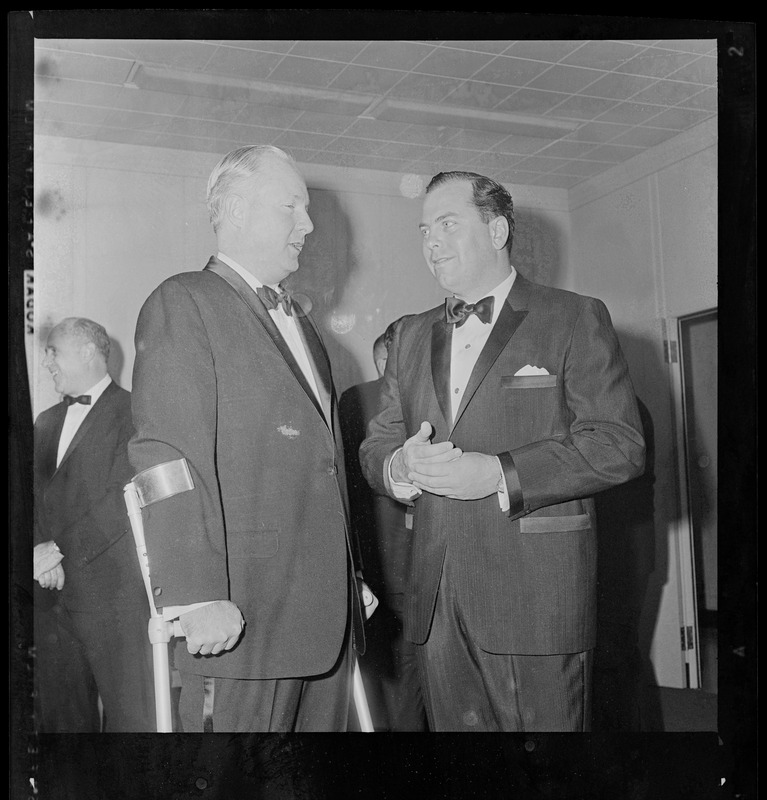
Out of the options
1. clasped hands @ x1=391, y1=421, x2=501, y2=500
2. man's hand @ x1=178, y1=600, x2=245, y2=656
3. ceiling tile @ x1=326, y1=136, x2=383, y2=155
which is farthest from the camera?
ceiling tile @ x1=326, y1=136, x2=383, y2=155

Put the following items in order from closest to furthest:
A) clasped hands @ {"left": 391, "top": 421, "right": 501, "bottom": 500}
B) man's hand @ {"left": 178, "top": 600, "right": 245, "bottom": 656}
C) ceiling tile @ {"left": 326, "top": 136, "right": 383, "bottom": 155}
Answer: man's hand @ {"left": 178, "top": 600, "right": 245, "bottom": 656} < clasped hands @ {"left": 391, "top": 421, "right": 501, "bottom": 500} < ceiling tile @ {"left": 326, "top": 136, "right": 383, "bottom": 155}

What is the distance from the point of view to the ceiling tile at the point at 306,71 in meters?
2.18

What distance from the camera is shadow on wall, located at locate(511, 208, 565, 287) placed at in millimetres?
2188

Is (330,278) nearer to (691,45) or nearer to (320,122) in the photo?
(320,122)

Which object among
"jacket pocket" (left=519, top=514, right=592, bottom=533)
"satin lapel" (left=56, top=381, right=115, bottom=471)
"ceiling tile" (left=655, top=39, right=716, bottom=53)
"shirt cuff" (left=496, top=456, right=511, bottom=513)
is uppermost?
"ceiling tile" (left=655, top=39, right=716, bottom=53)

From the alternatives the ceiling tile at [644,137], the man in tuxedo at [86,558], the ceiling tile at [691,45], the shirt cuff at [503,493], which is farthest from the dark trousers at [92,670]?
the ceiling tile at [691,45]

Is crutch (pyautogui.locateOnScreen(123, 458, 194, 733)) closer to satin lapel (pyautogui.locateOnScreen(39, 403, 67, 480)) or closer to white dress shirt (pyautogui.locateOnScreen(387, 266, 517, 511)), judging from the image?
satin lapel (pyautogui.locateOnScreen(39, 403, 67, 480))

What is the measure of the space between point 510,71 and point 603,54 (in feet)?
0.80

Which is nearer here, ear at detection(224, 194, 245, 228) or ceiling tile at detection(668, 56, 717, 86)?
ear at detection(224, 194, 245, 228)

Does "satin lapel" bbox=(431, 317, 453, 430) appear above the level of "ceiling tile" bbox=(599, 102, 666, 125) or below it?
below

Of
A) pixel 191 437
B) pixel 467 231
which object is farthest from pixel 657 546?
pixel 191 437

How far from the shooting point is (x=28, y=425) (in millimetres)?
2131

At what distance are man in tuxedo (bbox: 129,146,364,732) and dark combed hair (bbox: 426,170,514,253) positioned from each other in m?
0.37

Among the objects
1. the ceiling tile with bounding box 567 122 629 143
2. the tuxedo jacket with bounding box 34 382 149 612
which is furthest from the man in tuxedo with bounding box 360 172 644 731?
the tuxedo jacket with bounding box 34 382 149 612
